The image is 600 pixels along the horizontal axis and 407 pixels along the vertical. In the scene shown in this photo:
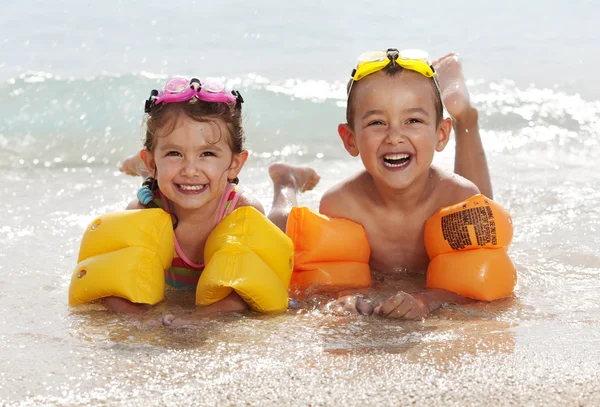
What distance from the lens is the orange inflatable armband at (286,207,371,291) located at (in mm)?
3949

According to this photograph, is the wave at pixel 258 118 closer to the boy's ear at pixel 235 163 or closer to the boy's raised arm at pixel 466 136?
the boy's raised arm at pixel 466 136

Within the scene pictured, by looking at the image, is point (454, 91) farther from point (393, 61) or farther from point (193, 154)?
point (193, 154)

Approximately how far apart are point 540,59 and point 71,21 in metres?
9.52

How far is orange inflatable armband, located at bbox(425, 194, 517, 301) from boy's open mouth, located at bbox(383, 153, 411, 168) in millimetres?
315

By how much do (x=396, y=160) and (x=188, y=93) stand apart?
106 cm

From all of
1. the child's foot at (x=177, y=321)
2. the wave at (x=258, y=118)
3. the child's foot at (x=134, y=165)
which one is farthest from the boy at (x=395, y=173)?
the wave at (x=258, y=118)

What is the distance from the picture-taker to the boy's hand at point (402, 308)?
330cm

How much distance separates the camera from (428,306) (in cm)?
343

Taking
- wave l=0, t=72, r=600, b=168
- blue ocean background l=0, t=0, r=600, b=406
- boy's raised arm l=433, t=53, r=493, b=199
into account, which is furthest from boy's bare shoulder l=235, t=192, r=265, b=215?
wave l=0, t=72, r=600, b=168

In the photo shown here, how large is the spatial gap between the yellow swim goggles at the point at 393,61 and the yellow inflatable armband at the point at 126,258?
117cm

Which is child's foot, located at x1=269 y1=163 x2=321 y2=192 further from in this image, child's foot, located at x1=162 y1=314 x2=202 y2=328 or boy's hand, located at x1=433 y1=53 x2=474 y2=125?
child's foot, located at x1=162 y1=314 x2=202 y2=328

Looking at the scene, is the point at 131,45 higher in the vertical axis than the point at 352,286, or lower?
higher

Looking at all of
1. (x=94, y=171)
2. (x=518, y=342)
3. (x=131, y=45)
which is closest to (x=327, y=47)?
(x=131, y=45)

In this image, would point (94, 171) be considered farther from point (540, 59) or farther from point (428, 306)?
point (540, 59)
